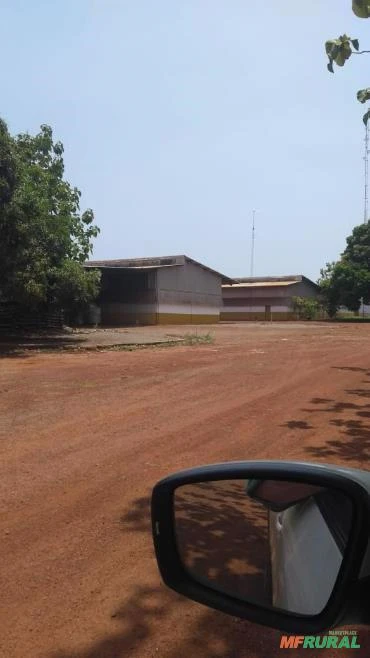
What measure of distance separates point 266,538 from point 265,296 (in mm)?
57211

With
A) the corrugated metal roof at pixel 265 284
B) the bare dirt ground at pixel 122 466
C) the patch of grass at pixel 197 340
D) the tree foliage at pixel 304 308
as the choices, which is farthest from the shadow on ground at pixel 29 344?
the tree foliage at pixel 304 308

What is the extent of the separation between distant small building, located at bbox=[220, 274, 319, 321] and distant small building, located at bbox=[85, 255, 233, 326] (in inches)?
→ 459

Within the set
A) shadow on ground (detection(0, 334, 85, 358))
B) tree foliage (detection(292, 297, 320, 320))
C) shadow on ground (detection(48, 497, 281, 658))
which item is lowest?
shadow on ground (detection(48, 497, 281, 658))

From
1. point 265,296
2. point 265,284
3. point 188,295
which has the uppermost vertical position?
point 265,284

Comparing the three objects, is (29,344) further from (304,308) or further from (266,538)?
(304,308)

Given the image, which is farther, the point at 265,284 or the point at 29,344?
the point at 265,284

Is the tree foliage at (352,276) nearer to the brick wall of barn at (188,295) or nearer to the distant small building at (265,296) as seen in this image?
the distant small building at (265,296)

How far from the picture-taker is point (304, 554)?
1752mm

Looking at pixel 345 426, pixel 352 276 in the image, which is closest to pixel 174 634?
pixel 345 426

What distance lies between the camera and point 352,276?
1962 inches

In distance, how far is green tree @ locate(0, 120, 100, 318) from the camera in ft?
56.6

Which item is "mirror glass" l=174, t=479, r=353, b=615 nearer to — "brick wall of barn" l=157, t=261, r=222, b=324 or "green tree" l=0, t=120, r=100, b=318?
"green tree" l=0, t=120, r=100, b=318

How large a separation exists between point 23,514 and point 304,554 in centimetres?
315

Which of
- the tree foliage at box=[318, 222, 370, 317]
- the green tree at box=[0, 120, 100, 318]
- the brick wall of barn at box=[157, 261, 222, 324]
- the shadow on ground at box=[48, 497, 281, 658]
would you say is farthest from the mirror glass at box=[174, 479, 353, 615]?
the tree foliage at box=[318, 222, 370, 317]
